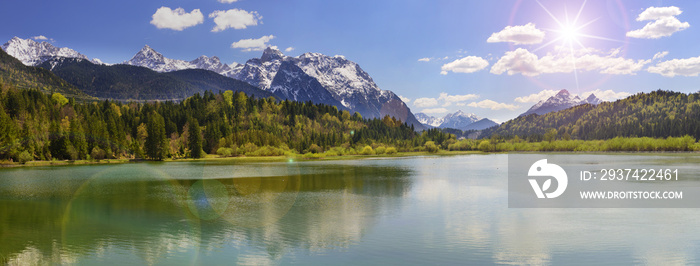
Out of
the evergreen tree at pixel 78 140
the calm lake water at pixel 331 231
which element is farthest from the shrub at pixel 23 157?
the calm lake water at pixel 331 231

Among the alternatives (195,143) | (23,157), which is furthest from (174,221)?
(195,143)

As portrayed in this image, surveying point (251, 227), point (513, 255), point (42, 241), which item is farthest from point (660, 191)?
point (42, 241)

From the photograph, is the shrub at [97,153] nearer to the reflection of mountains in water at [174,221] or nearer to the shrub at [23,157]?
the shrub at [23,157]

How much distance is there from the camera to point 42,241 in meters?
29.7

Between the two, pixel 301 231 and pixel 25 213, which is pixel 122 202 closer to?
pixel 25 213

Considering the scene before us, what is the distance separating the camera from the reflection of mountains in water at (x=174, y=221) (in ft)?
91.1

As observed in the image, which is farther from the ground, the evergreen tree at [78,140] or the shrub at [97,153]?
the evergreen tree at [78,140]

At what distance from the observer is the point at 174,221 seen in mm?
37156

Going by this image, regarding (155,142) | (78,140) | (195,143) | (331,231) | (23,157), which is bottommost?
(331,231)

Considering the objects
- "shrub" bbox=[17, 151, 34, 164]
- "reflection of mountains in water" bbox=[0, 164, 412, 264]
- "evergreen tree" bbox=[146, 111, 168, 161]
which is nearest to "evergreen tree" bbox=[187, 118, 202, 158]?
"evergreen tree" bbox=[146, 111, 168, 161]

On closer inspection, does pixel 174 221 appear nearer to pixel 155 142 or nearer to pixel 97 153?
pixel 97 153

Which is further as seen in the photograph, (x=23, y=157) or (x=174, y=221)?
(x=23, y=157)

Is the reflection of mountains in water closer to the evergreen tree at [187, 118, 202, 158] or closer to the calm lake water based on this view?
the calm lake water

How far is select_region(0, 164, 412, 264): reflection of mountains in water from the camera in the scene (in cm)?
2778
